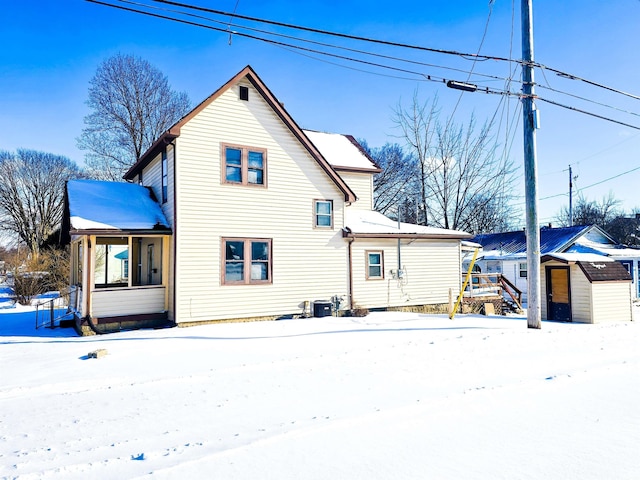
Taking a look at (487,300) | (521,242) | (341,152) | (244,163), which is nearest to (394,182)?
(521,242)

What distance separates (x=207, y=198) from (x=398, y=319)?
292 inches

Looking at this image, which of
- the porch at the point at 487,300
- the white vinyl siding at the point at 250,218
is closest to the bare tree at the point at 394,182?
the porch at the point at 487,300

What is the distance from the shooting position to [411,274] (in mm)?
17094

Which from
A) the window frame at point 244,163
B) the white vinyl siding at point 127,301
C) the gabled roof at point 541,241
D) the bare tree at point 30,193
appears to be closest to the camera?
the white vinyl siding at point 127,301

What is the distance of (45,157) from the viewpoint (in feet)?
158

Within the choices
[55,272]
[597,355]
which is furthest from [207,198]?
[55,272]

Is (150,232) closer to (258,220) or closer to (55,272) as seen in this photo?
(258,220)

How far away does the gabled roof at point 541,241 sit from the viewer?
25.8m

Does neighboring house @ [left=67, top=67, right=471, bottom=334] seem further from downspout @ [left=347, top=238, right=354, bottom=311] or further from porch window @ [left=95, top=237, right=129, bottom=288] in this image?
porch window @ [left=95, top=237, right=129, bottom=288]

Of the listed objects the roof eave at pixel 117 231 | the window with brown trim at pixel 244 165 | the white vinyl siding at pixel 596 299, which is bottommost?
the white vinyl siding at pixel 596 299

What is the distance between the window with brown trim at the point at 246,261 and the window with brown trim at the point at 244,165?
2.00 m

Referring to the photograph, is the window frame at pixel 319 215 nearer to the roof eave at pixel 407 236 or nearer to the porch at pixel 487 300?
the roof eave at pixel 407 236

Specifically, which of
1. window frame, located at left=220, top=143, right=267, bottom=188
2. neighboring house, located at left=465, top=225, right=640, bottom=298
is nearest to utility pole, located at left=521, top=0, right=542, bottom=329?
window frame, located at left=220, top=143, right=267, bottom=188

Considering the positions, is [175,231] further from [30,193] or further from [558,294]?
[30,193]
